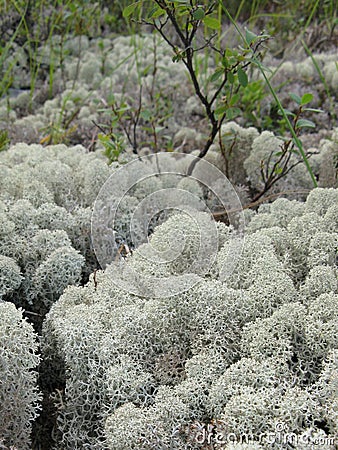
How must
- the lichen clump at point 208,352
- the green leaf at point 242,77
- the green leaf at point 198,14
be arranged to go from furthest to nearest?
the green leaf at point 242,77 < the green leaf at point 198,14 < the lichen clump at point 208,352

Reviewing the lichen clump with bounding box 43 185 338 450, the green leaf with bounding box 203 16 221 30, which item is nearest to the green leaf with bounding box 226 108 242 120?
the green leaf with bounding box 203 16 221 30

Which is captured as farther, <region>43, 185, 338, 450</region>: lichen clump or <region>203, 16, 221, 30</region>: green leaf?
<region>203, 16, 221, 30</region>: green leaf

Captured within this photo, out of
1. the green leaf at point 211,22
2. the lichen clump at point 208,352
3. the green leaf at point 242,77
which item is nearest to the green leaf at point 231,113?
the green leaf at point 242,77

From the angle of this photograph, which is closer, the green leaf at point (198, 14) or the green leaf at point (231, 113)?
the green leaf at point (198, 14)

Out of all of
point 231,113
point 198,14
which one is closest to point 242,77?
point 231,113

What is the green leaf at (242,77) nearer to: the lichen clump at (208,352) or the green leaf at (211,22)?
the green leaf at (211,22)

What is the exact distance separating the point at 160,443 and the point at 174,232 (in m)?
0.61

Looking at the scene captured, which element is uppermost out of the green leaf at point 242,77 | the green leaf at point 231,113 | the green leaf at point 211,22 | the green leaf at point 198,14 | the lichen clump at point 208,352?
the green leaf at point 198,14

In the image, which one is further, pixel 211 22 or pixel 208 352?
pixel 211 22

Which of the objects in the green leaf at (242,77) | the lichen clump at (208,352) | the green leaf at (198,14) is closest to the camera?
the lichen clump at (208,352)

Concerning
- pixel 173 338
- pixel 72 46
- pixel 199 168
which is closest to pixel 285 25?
pixel 72 46

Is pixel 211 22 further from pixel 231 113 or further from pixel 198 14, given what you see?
pixel 231 113

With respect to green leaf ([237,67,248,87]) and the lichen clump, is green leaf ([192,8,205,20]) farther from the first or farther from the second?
the lichen clump

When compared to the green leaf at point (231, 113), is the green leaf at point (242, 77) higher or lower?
higher
